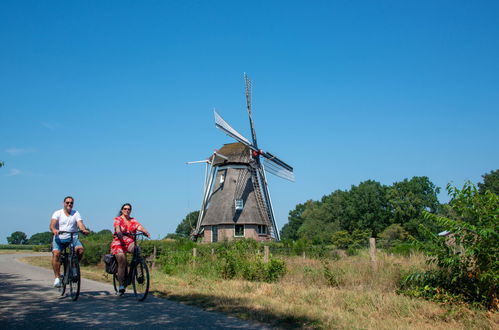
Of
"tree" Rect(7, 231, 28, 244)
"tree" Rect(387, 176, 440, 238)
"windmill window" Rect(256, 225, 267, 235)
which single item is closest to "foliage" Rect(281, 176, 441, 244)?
"tree" Rect(387, 176, 440, 238)

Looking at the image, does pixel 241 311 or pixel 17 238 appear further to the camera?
pixel 17 238

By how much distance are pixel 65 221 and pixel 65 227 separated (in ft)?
0.39

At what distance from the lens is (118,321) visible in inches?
252

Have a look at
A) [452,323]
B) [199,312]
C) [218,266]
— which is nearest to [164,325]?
[199,312]

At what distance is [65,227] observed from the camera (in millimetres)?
8844

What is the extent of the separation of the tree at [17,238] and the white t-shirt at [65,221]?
160426 mm

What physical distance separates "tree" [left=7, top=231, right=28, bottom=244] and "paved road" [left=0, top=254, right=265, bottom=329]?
16026 centimetres

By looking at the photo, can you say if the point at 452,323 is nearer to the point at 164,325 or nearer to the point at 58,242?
the point at 164,325

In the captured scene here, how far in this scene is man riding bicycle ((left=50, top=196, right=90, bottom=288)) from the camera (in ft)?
29.0

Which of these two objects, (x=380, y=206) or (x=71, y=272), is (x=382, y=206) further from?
(x=71, y=272)

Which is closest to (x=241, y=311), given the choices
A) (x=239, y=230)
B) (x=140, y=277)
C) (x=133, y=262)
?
(x=140, y=277)

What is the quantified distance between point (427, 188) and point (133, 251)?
7506 cm

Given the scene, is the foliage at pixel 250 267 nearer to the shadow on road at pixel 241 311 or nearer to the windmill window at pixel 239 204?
A: the shadow on road at pixel 241 311

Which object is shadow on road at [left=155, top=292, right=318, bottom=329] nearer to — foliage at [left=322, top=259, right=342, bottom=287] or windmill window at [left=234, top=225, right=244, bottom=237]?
foliage at [left=322, top=259, right=342, bottom=287]
